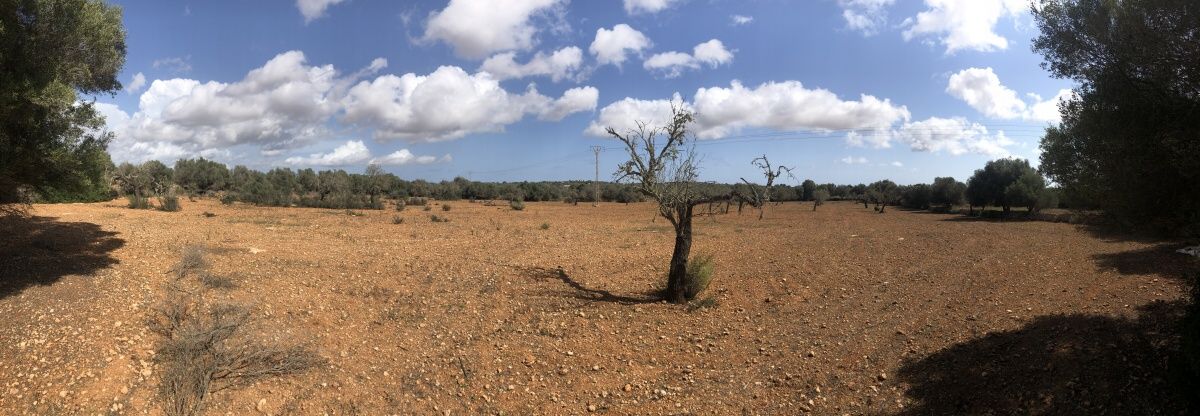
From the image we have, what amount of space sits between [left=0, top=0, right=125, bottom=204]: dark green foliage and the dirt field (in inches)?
61.5

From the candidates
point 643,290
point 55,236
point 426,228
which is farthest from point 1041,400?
point 426,228

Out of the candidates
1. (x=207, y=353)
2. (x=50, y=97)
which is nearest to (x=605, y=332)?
(x=207, y=353)

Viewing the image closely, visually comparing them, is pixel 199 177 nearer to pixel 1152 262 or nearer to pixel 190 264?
pixel 190 264

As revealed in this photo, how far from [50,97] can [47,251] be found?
13.1ft

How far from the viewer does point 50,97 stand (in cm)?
760

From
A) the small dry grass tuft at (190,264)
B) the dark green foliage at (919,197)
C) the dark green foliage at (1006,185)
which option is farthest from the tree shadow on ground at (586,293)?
the dark green foliage at (919,197)

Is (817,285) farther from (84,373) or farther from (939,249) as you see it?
(84,373)

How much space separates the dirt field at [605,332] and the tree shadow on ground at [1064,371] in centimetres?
3

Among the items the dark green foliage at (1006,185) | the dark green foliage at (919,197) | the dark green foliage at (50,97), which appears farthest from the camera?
the dark green foliage at (919,197)

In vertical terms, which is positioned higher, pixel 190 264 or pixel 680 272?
pixel 190 264

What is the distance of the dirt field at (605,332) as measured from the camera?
19.6 feet

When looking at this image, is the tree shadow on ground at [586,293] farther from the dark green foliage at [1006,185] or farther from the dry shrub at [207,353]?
the dark green foliage at [1006,185]

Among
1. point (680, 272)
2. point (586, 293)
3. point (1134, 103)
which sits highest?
point (1134, 103)

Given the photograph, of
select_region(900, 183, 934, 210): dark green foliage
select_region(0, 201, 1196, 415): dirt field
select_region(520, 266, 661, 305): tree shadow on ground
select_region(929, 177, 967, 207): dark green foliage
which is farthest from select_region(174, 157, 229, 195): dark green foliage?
select_region(900, 183, 934, 210): dark green foliage
